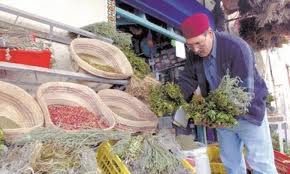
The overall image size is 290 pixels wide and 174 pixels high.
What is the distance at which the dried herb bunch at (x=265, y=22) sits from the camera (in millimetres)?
4952

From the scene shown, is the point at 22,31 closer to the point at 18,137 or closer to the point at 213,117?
the point at 18,137

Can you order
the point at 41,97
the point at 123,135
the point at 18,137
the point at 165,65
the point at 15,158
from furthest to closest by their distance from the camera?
1. the point at 165,65
2. the point at 41,97
3. the point at 123,135
4. the point at 18,137
5. the point at 15,158

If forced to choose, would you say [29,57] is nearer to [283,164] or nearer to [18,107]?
[18,107]

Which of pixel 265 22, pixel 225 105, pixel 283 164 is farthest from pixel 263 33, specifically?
pixel 225 105

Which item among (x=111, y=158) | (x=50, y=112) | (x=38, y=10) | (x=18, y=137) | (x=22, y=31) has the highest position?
(x=38, y=10)

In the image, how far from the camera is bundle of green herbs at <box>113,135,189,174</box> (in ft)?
5.81

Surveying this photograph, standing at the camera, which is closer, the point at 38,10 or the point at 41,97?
the point at 41,97

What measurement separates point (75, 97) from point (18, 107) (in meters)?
0.50

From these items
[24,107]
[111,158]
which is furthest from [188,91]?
[24,107]

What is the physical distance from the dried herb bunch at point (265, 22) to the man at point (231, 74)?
2.93 metres

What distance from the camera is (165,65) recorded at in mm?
5215

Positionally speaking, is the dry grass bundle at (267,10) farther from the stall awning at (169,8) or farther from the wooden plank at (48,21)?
the wooden plank at (48,21)

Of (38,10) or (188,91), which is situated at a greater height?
(38,10)

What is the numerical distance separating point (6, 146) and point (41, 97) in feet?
1.65
